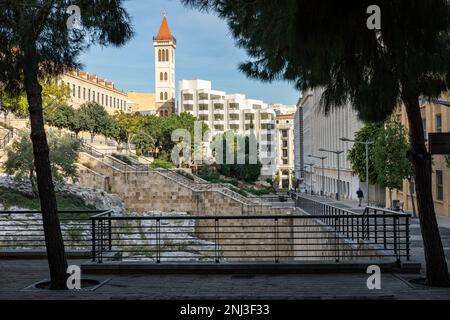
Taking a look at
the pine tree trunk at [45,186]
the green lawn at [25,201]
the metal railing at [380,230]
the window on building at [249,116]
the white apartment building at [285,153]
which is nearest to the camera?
the pine tree trunk at [45,186]

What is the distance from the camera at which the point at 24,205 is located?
3077cm

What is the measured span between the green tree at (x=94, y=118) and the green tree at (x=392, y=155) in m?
43.3

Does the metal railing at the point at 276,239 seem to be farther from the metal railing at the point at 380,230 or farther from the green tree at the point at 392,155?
the green tree at the point at 392,155

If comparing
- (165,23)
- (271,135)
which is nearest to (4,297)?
(271,135)

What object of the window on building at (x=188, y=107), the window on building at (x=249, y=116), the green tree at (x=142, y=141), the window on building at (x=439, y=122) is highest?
the window on building at (x=188, y=107)

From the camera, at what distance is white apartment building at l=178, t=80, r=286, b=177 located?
130 m

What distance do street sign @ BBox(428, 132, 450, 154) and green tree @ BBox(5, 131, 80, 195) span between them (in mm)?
27445

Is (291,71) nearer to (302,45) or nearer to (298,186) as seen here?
(302,45)

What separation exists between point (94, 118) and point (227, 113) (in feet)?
219

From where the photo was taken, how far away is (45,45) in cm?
891

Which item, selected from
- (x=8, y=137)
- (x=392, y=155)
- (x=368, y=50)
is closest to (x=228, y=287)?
(x=368, y=50)

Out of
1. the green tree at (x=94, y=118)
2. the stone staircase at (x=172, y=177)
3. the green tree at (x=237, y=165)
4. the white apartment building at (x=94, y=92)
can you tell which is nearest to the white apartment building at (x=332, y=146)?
the green tree at (x=237, y=165)

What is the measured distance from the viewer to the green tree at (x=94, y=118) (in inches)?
2630

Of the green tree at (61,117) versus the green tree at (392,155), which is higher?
the green tree at (61,117)
